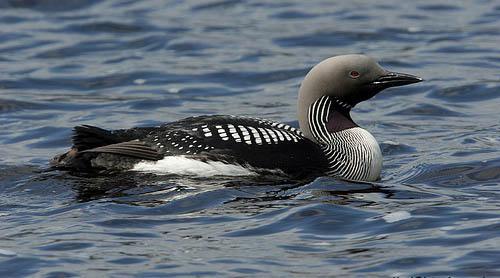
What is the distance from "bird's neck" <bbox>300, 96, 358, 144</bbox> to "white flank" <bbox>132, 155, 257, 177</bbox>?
1.87ft

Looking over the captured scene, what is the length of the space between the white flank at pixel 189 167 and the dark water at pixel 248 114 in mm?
67

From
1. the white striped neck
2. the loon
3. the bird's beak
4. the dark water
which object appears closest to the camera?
the dark water

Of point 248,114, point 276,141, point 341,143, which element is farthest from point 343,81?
point 248,114

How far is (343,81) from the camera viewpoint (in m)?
8.02

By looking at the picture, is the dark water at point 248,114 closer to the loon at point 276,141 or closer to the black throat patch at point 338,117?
the loon at point 276,141

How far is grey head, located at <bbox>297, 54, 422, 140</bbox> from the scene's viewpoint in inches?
314

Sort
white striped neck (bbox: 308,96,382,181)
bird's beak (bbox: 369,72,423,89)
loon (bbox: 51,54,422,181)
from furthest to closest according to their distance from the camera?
1. bird's beak (bbox: 369,72,423,89)
2. white striped neck (bbox: 308,96,382,181)
3. loon (bbox: 51,54,422,181)

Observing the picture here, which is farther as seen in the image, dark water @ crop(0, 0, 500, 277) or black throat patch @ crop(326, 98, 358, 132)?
black throat patch @ crop(326, 98, 358, 132)

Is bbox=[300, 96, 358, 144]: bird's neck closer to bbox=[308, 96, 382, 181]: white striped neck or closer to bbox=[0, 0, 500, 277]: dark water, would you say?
bbox=[308, 96, 382, 181]: white striped neck

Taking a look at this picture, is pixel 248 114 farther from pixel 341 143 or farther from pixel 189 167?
pixel 189 167

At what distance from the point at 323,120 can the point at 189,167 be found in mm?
955

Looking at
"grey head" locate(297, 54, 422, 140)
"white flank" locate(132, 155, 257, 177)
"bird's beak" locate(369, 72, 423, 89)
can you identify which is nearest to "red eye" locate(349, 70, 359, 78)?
"grey head" locate(297, 54, 422, 140)

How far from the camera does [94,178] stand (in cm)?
773

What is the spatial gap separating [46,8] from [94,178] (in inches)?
294
